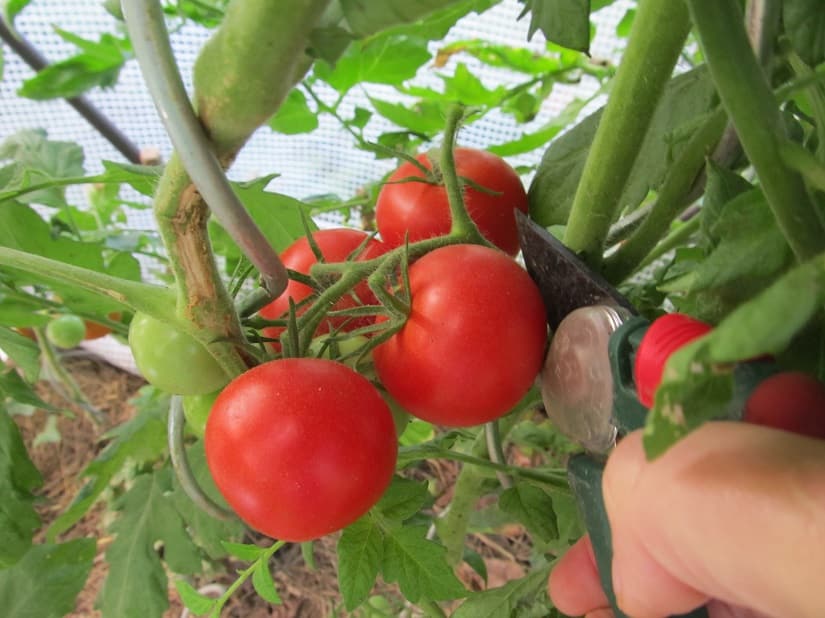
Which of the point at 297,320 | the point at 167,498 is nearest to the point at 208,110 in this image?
the point at 297,320

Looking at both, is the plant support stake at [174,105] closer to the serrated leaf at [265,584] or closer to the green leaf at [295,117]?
the serrated leaf at [265,584]

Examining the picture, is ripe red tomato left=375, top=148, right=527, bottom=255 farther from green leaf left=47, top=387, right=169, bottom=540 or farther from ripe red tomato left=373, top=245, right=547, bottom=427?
green leaf left=47, top=387, right=169, bottom=540

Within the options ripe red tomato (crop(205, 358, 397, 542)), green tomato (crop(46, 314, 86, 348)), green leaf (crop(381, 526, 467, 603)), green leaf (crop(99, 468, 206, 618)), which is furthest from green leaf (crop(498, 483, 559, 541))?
green tomato (crop(46, 314, 86, 348))

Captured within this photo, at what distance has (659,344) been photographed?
29 cm

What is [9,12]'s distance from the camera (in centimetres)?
91

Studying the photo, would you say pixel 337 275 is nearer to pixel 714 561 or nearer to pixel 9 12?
pixel 714 561

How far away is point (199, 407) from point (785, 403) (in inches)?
14.1

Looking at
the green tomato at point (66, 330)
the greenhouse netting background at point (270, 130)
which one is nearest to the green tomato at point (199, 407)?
the green tomato at point (66, 330)

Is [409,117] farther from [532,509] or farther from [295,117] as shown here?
[532,509]

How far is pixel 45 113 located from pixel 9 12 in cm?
43

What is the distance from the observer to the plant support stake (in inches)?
9.6

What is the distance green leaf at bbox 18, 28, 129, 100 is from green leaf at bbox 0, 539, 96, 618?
577 millimetres

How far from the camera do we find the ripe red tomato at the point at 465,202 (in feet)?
1.67

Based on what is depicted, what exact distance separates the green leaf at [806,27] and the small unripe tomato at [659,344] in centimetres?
17
